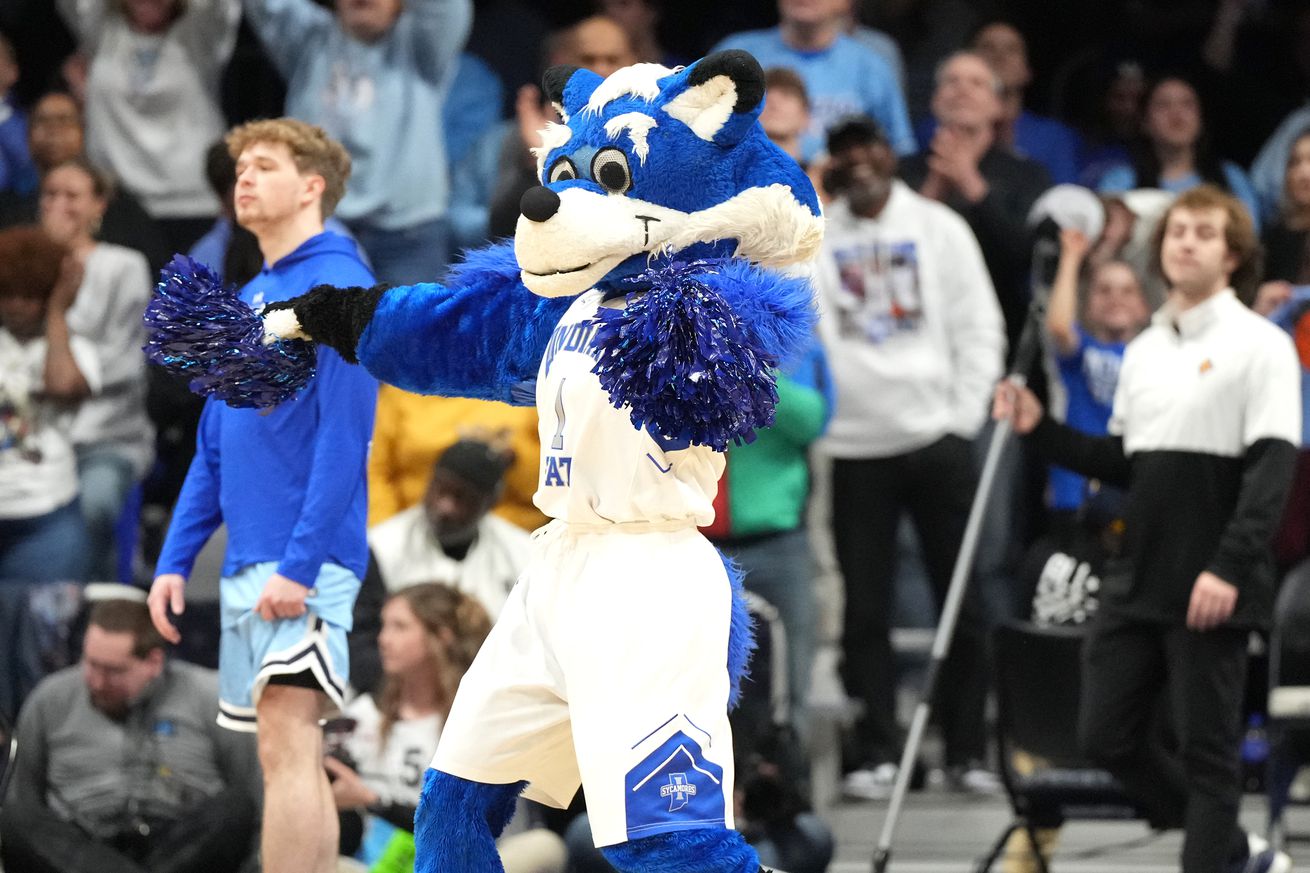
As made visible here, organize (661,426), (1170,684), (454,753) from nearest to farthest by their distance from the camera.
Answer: (661,426)
(454,753)
(1170,684)

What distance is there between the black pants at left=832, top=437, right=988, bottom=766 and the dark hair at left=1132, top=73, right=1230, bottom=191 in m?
1.43

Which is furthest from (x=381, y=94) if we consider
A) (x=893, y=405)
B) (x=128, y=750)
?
(x=128, y=750)

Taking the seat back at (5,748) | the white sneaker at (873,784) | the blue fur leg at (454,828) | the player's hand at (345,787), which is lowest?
the white sneaker at (873,784)

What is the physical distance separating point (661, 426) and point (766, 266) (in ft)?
1.45

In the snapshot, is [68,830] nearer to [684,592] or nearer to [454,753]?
[454,753]

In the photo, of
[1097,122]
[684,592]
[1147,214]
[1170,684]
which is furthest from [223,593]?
[1097,122]

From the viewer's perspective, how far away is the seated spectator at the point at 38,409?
5.90 meters

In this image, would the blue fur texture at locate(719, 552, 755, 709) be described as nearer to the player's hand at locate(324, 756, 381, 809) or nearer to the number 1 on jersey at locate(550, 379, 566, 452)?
the number 1 on jersey at locate(550, 379, 566, 452)

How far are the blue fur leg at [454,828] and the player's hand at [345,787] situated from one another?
1.52m

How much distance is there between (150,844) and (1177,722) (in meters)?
2.44

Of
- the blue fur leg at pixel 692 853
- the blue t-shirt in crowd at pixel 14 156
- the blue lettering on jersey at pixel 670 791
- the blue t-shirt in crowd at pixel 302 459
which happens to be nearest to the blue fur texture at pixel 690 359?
the blue lettering on jersey at pixel 670 791

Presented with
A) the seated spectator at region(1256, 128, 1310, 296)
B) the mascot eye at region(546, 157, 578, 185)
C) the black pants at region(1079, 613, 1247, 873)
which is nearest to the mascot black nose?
the mascot eye at region(546, 157, 578, 185)

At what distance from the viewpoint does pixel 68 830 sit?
489cm

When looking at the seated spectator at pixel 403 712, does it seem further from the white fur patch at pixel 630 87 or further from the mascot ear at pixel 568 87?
the white fur patch at pixel 630 87
